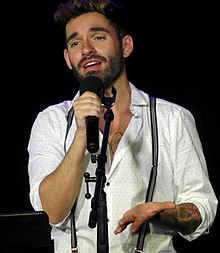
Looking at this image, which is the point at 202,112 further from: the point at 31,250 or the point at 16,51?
the point at 31,250

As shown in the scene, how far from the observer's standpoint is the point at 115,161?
75.5 inches

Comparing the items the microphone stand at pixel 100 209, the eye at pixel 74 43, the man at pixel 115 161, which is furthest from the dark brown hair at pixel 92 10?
the microphone stand at pixel 100 209

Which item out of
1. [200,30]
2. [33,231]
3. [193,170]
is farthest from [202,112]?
[33,231]

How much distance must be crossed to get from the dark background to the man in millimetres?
701

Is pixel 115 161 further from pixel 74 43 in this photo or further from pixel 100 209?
pixel 100 209

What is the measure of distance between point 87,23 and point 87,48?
132 mm

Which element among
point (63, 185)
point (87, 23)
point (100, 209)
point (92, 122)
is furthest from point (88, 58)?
point (100, 209)

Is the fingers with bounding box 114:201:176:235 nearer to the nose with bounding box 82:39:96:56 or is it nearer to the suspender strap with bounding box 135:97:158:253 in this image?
the suspender strap with bounding box 135:97:158:253

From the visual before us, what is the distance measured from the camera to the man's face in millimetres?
1896

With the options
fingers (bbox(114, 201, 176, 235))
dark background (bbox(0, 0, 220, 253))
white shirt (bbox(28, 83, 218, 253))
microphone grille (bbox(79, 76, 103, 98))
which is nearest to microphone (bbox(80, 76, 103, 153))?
microphone grille (bbox(79, 76, 103, 98))

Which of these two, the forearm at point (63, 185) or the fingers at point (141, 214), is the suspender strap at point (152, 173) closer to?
the forearm at point (63, 185)

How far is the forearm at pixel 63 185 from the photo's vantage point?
1694 mm

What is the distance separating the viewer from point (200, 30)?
275 centimetres

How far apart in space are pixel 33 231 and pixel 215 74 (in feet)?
6.19
